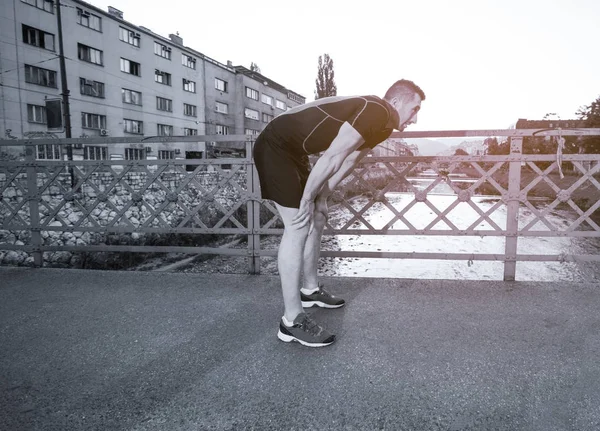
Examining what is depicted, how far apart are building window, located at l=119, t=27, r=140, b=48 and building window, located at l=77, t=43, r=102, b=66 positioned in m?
3.09

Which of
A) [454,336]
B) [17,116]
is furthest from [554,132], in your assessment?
[17,116]

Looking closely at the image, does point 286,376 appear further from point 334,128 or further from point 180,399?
point 334,128

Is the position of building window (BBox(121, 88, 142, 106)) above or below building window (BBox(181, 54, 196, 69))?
below

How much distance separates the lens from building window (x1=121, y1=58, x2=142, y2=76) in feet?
114

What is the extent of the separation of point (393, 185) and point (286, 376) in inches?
106

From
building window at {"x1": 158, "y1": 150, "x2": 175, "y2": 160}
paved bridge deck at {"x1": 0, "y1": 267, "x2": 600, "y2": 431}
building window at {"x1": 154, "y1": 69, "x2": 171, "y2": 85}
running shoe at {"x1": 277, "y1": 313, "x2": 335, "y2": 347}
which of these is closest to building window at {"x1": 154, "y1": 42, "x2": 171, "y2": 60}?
building window at {"x1": 154, "y1": 69, "x2": 171, "y2": 85}

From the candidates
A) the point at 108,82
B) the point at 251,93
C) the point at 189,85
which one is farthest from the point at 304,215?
the point at 251,93

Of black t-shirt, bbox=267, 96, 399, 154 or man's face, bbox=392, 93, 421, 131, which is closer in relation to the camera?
black t-shirt, bbox=267, 96, 399, 154

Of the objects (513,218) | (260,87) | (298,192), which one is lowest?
(513,218)

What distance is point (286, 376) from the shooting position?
218 cm

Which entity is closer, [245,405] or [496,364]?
[245,405]

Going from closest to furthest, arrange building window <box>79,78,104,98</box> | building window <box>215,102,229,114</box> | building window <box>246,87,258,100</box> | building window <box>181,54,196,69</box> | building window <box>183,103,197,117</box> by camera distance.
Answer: building window <box>79,78,104,98</box>, building window <box>181,54,196,69</box>, building window <box>183,103,197,117</box>, building window <box>215,102,229,114</box>, building window <box>246,87,258,100</box>

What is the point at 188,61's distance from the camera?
140ft

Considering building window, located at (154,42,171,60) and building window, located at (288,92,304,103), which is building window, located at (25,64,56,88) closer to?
building window, located at (154,42,171,60)
